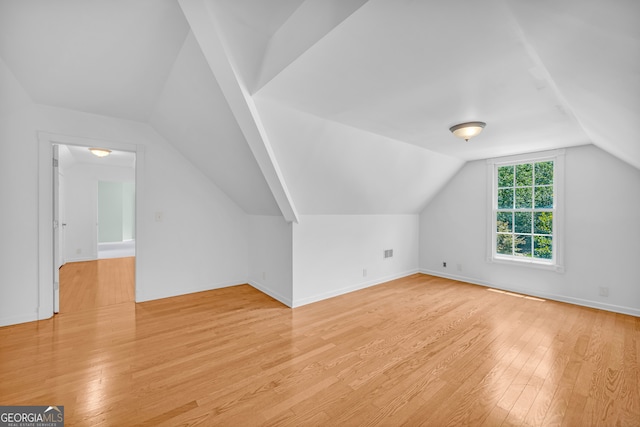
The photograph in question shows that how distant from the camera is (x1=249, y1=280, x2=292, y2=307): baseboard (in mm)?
3416

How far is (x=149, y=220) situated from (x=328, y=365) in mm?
3083

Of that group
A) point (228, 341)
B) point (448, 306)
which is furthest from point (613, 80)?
point (228, 341)

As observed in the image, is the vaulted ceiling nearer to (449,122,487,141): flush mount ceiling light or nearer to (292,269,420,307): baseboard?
(449,122,487,141): flush mount ceiling light


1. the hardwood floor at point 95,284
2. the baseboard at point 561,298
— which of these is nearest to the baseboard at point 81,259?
the hardwood floor at point 95,284

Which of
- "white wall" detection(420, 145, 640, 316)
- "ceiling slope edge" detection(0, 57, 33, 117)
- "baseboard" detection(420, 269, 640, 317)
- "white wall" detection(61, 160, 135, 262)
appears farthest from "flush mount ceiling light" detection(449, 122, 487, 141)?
"white wall" detection(61, 160, 135, 262)

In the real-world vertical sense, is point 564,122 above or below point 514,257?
above

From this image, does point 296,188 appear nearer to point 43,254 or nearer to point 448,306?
point 448,306

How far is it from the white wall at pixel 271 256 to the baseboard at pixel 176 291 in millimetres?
354

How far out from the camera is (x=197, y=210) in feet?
13.1

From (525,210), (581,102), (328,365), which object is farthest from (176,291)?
(525,210)

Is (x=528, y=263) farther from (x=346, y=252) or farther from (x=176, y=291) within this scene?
(x=176, y=291)

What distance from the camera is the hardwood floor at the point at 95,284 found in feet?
11.4

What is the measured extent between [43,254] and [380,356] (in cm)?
377

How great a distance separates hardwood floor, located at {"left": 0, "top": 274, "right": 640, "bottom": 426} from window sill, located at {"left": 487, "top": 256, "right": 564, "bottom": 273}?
1.87ft
